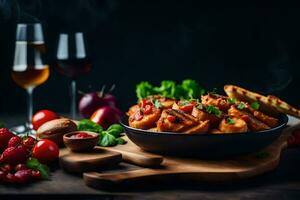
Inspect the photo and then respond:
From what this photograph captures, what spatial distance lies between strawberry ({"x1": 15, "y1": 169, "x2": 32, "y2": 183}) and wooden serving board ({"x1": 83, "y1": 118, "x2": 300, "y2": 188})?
249 mm

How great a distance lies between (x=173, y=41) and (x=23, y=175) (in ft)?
7.55

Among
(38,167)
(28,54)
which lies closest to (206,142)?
(38,167)

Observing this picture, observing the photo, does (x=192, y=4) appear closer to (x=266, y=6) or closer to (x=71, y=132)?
(x=266, y=6)

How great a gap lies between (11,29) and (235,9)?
5.32 feet

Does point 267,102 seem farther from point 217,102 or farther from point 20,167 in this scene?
point 20,167

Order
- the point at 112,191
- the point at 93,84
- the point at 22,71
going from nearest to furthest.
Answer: the point at 112,191
the point at 22,71
the point at 93,84

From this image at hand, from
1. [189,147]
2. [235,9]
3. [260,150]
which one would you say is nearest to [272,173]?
[260,150]

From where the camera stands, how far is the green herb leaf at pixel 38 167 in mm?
2740

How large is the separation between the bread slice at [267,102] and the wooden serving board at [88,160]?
0.70 meters

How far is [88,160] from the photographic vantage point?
2.76 m

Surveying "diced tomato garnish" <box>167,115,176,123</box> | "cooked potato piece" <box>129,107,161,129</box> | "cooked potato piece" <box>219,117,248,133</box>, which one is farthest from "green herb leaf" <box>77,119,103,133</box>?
"cooked potato piece" <box>219,117,248,133</box>

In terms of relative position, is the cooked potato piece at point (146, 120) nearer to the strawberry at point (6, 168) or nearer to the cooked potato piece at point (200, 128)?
the cooked potato piece at point (200, 128)

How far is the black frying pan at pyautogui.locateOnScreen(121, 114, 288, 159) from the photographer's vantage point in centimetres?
280

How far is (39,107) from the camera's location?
16.2 ft
